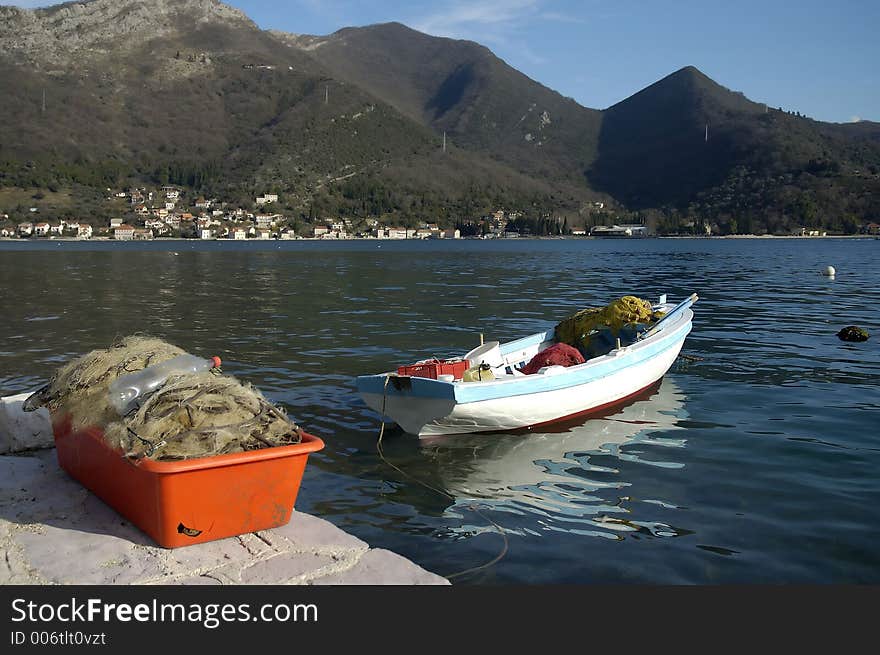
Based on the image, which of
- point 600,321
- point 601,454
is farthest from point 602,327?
point 601,454

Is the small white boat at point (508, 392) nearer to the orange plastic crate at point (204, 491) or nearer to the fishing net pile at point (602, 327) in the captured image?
the fishing net pile at point (602, 327)

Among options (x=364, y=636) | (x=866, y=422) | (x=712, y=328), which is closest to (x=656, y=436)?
(x=866, y=422)

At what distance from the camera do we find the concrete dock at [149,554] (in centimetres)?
555

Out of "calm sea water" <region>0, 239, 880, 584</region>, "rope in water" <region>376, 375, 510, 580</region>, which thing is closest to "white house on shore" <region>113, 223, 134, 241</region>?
"calm sea water" <region>0, 239, 880, 584</region>

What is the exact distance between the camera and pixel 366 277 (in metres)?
51.2

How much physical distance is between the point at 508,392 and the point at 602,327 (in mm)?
5706

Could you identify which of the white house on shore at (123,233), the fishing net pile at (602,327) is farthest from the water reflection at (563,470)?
the white house on shore at (123,233)

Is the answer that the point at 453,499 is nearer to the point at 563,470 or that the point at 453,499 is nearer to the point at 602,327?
the point at 563,470

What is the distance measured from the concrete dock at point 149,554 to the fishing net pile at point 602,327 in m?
9.66

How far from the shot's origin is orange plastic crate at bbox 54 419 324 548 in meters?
5.83

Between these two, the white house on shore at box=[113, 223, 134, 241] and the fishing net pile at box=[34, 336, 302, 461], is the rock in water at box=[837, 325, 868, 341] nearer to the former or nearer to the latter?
the fishing net pile at box=[34, 336, 302, 461]

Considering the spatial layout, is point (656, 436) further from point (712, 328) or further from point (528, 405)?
point (712, 328)

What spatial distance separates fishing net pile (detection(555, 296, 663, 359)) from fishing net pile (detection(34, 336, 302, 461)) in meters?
9.68

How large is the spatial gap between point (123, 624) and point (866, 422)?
11697 mm
